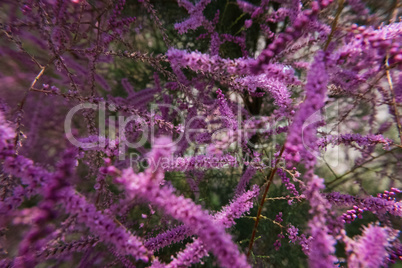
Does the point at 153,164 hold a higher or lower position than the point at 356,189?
higher

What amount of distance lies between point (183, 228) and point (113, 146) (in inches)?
20.2

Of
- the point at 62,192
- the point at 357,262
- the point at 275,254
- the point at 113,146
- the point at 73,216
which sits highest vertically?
the point at 113,146

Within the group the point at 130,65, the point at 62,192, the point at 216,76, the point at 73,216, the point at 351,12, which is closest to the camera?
the point at 62,192

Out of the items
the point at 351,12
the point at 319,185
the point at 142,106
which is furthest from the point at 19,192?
the point at 351,12

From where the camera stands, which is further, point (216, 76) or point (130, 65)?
point (130, 65)

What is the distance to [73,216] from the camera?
2.41 feet

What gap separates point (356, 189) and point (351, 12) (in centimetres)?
171

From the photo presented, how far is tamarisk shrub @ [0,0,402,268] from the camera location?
0.65 meters

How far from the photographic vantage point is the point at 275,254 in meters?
1.91

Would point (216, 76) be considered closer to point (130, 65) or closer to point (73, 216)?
point (73, 216)

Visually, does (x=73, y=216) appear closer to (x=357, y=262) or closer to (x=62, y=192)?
(x=62, y=192)

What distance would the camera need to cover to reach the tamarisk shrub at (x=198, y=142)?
651 mm

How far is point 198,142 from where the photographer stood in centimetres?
132

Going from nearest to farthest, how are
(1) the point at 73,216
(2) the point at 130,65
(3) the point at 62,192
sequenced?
(3) the point at 62,192 → (1) the point at 73,216 → (2) the point at 130,65
